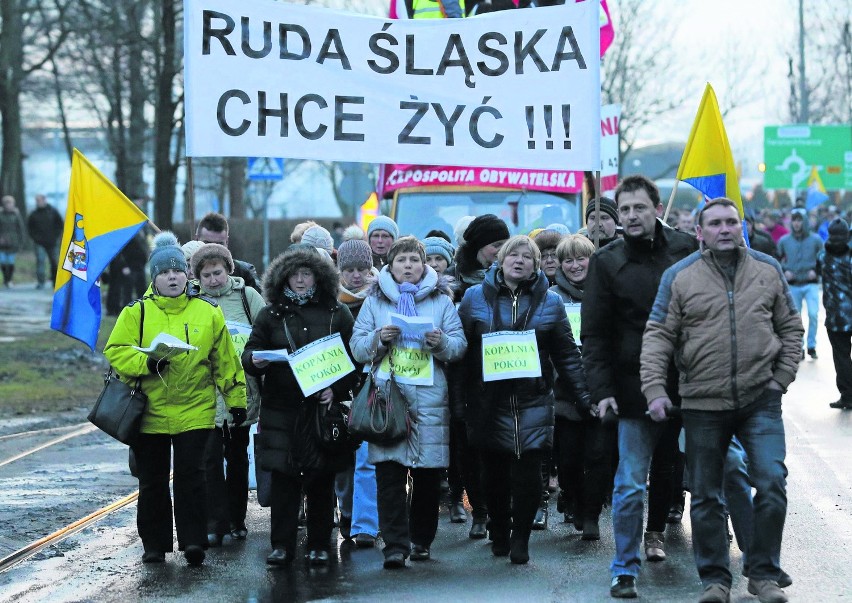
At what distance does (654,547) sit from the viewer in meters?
8.23

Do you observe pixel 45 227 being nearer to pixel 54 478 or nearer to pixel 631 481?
pixel 54 478

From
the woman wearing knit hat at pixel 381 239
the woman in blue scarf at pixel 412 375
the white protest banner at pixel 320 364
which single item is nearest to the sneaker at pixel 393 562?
the woman in blue scarf at pixel 412 375

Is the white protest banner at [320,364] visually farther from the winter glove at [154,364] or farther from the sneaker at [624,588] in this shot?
the sneaker at [624,588]

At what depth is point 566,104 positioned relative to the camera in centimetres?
991

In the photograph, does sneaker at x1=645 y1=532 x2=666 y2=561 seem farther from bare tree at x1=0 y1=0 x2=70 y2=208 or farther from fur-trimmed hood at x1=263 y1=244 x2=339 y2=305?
bare tree at x1=0 y1=0 x2=70 y2=208

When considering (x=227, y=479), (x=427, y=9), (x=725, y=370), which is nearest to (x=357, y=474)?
(x=227, y=479)

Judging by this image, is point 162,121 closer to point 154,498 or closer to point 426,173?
point 426,173

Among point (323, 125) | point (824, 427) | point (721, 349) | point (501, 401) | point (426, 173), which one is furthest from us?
point (426, 173)

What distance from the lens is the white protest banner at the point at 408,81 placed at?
9.78 m

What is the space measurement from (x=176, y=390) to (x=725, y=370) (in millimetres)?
2930

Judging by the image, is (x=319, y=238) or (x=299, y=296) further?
(x=319, y=238)

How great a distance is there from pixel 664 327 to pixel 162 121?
54.0 feet

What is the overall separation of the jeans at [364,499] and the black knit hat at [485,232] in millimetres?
1408

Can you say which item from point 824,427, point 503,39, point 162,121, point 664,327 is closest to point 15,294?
point 162,121
